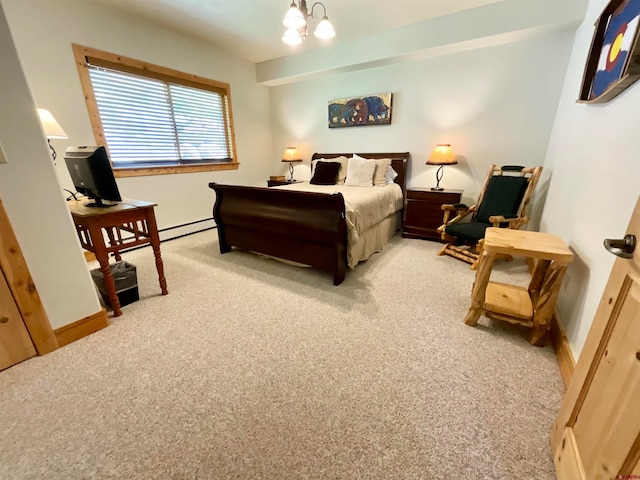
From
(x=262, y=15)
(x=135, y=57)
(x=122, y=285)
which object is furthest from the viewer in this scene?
(x=135, y=57)

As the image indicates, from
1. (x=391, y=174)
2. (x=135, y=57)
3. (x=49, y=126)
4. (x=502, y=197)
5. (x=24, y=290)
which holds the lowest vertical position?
(x=24, y=290)

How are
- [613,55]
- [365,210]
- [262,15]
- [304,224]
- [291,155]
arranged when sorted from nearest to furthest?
[613,55], [304,224], [365,210], [262,15], [291,155]

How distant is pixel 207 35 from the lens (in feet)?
11.6

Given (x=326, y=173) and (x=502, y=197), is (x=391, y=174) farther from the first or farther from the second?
(x=502, y=197)

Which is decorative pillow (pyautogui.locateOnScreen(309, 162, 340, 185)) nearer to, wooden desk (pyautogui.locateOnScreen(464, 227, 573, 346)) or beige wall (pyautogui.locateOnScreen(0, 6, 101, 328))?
wooden desk (pyautogui.locateOnScreen(464, 227, 573, 346))

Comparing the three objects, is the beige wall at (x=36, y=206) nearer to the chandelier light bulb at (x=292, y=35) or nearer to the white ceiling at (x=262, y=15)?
the chandelier light bulb at (x=292, y=35)

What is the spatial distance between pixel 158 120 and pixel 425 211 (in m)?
3.77

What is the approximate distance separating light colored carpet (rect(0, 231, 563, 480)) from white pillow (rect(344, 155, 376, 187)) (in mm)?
1920

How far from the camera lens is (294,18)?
1996 millimetres

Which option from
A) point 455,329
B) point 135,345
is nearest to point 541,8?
point 455,329

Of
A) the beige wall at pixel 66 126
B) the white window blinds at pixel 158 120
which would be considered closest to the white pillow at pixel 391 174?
the beige wall at pixel 66 126

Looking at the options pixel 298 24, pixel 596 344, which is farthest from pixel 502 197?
pixel 298 24

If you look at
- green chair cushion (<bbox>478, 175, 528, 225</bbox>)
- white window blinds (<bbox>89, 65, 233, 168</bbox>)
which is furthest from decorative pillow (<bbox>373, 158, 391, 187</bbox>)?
white window blinds (<bbox>89, 65, 233, 168</bbox>)

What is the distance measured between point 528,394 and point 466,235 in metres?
1.62
